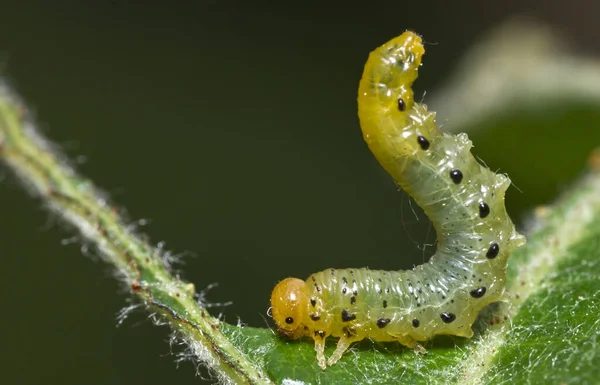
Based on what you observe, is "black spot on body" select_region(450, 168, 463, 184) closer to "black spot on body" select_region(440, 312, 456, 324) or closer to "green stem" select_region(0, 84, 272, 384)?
"black spot on body" select_region(440, 312, 456, 324)

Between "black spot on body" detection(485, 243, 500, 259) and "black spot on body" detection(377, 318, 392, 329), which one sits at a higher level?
"black spot on body" detection(485, 243, 500, 259)

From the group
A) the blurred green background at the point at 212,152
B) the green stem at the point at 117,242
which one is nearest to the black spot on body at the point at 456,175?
the blurred green background at the point at 212,152

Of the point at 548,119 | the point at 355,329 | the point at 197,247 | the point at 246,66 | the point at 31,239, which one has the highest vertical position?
the point at 246,66

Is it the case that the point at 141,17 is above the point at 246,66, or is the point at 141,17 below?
above

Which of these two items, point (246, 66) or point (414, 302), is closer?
point (414, 302)

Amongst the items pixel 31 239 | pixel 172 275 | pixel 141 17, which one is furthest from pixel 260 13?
pixel 172 275

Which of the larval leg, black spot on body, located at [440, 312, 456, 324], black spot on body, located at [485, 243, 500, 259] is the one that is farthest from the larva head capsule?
black spot on body, located at [485, 243, 500, 259]

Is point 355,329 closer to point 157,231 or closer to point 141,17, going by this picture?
point 157,231

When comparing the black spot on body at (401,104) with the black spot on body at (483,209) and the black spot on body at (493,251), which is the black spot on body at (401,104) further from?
the black spot on body at (493,251)
